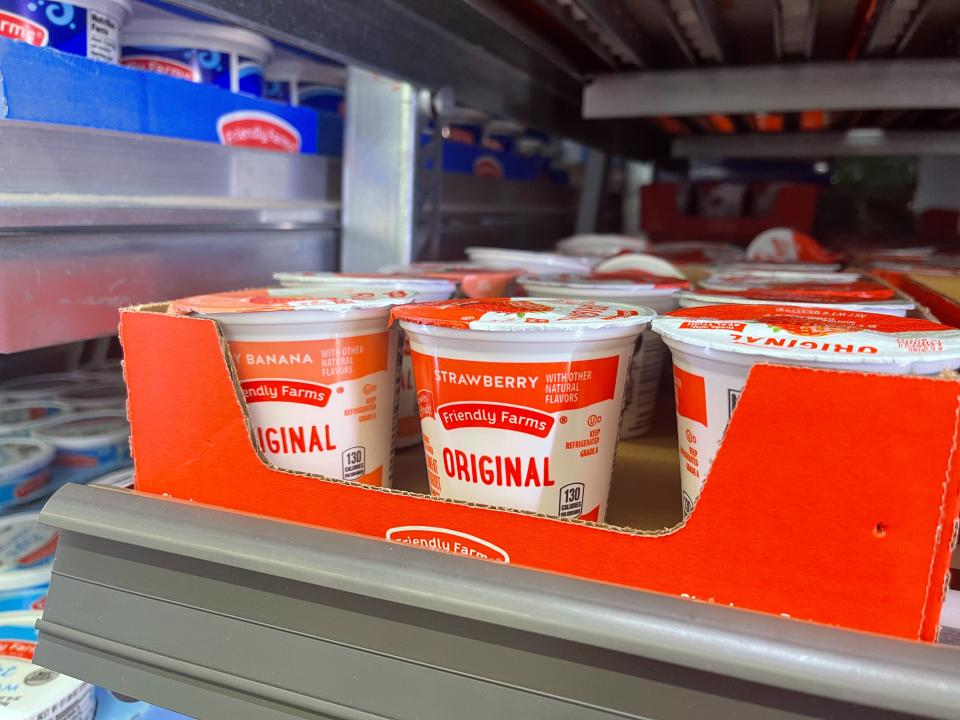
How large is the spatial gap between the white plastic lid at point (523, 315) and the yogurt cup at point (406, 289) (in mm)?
194

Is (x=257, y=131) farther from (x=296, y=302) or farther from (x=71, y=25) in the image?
(x=296, y=302)

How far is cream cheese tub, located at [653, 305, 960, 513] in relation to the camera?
56 centimetres

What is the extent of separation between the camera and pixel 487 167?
2.10 metres

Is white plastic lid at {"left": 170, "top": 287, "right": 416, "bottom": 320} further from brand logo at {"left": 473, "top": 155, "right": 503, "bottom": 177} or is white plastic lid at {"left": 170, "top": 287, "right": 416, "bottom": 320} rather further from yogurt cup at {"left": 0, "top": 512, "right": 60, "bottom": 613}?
brand logo at {"left": 473, "top": 155, "right": 503, "bottom": 177}

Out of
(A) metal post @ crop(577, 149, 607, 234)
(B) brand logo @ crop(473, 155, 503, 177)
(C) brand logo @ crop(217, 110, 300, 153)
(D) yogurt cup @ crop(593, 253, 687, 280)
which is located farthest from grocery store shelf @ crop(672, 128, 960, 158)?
(C) brand logo @ crop(217, 110, 300, 153)

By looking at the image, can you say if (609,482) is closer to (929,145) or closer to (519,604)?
(519,604)

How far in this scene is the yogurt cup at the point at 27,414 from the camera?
1.36 metres

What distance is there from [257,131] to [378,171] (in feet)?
0.79

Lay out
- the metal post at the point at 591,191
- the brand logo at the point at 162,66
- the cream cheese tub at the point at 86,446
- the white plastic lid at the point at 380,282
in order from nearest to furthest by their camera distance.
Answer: the white plastic lid at the point at 380,282 < the brand logo at the point at 162,66 < the cream cheese tub at the point at 86,446 < the metal post at the point at 591,191

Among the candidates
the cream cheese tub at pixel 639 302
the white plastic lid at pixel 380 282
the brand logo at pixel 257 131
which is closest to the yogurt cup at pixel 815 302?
the cream cheese tub at pixel 639 302

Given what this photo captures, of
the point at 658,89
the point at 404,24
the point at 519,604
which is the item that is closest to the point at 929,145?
the point at 658,89

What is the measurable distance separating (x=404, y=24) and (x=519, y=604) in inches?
38.9

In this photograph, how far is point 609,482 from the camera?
0.77 metres

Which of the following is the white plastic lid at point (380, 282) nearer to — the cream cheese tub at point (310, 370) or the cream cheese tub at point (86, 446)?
the cream cheese tub at point (310, 370)
